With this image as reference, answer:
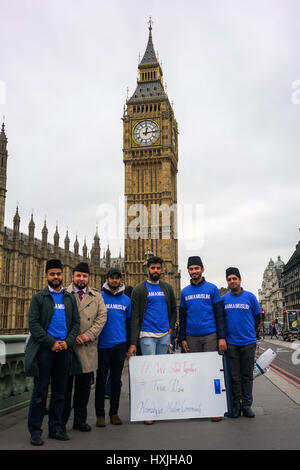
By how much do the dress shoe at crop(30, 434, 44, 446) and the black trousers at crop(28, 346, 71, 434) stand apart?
0.06 m

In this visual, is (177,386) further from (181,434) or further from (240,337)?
(240,337)

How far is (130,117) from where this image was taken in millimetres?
61344

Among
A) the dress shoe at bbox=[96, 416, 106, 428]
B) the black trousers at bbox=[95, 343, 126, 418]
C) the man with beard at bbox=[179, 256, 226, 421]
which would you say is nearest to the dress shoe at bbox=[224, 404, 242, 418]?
the man with beard at bbox=[179, 256, 226, 421]

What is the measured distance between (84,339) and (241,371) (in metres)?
2.15

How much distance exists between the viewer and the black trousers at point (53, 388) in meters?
4.35

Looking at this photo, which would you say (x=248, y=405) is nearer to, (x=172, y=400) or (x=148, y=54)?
(x=172, y=400)

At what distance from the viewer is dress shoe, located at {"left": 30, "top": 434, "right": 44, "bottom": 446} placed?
13.5ft

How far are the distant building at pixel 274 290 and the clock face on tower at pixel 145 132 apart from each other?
163ft

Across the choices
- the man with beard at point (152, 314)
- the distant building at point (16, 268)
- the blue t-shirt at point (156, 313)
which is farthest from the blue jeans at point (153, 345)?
the distant building at point (16, 268)

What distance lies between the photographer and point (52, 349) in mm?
4484

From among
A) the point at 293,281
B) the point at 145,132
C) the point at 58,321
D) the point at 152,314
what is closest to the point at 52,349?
the point at 58,321

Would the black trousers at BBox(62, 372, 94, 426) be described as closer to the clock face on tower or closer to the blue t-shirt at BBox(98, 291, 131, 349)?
the blue t-shirt at BBox(98, 291, 131, 349)
